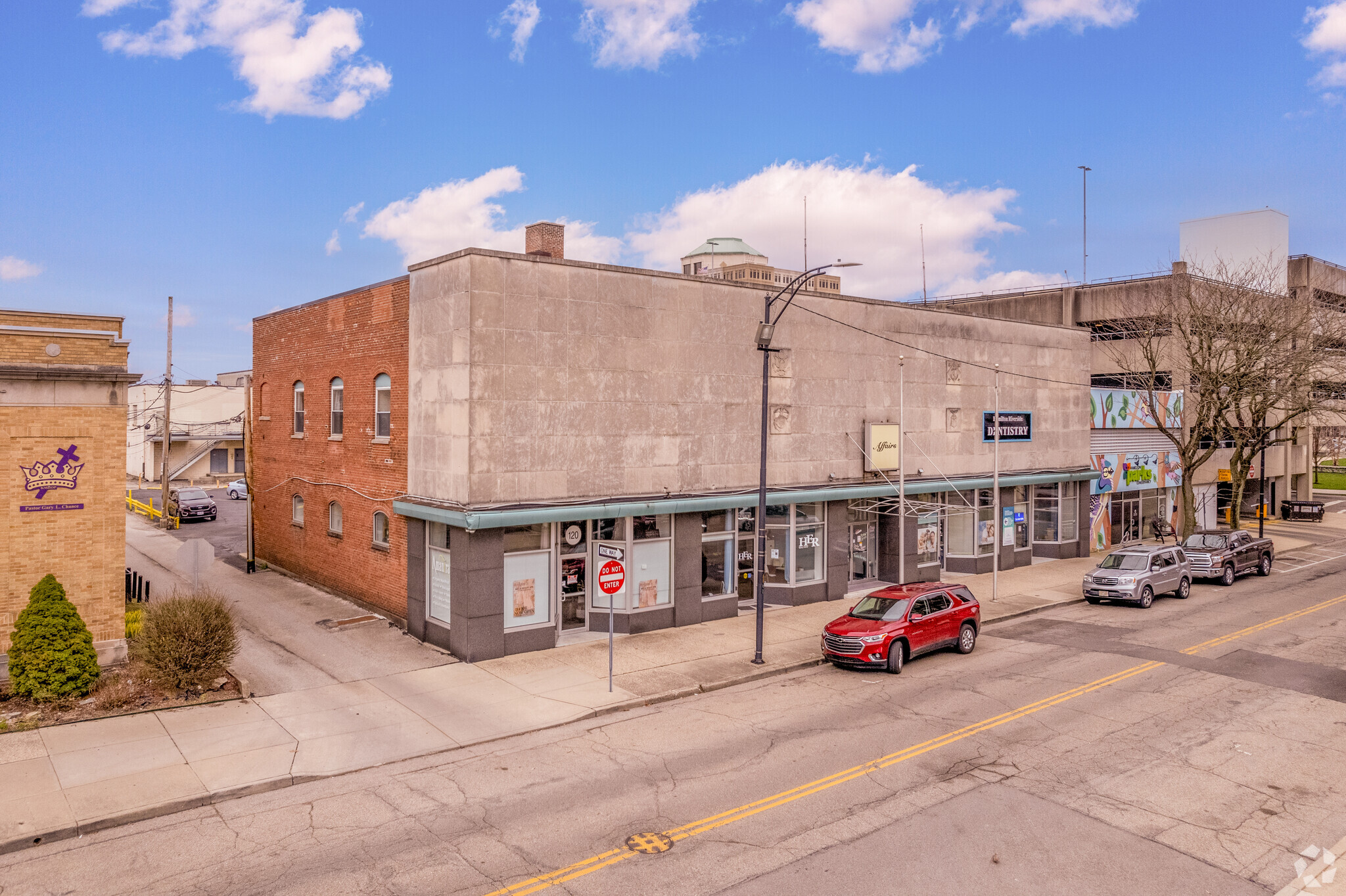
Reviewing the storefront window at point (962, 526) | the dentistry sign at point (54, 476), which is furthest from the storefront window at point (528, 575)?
the storefront window at point (962, 526)

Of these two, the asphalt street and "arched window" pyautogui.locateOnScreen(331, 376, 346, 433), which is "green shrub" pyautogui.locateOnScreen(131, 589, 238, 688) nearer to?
the asphalt street

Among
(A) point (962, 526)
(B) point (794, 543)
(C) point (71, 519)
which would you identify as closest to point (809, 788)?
(B) point (794, 543)

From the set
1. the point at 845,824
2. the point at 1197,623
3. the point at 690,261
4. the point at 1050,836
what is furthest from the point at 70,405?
the point at 690,261

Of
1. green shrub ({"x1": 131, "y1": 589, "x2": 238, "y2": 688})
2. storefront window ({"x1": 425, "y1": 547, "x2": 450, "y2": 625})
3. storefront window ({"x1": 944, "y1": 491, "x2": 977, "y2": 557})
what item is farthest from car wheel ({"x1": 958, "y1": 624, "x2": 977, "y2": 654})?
green shrub ({"x1": 131, "y1": 589, "x2": 238, "y2": 688})

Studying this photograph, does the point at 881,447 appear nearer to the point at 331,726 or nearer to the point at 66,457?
the point at 331,726

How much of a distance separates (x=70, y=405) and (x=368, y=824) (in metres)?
11.2

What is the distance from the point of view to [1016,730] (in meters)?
14.3

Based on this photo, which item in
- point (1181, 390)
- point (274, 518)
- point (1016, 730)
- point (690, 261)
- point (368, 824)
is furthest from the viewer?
point (690, 261)

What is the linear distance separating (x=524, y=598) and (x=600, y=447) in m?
4.00

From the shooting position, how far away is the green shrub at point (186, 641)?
1562 cm

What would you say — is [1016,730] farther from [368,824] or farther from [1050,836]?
[368,824]

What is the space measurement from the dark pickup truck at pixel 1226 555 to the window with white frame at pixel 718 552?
58.2 feet

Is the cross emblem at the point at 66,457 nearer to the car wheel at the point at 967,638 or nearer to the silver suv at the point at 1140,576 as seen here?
the car wheel at the point at 967,638

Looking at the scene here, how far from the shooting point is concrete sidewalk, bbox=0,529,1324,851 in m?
11.6
